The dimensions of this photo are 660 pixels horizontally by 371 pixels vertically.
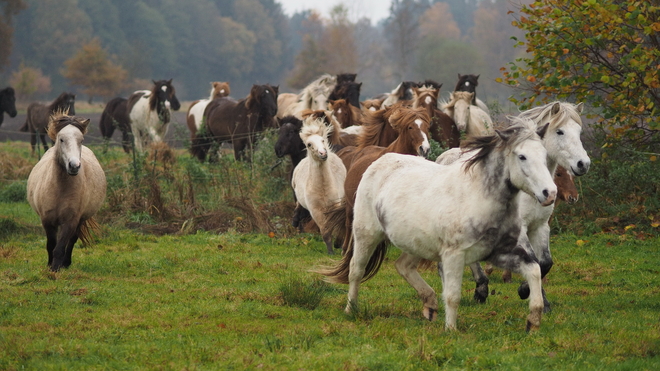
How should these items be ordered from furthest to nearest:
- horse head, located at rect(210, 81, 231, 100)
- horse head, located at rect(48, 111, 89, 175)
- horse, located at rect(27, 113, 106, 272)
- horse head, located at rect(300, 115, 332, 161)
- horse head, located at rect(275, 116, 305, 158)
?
1. horse head, located at rect(210, 81, 231, 100)
2. horse head, located at rect(275, 116, 305, 158)
3. horse head, located at rect(300, 115, 332, 161)
4. horse, located at rect(27, 113, 106, 272)
5. horse head, located at rect(48, 111, 89, 175)

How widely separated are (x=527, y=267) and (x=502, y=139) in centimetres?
100

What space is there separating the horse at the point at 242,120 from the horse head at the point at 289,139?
14.9 ft

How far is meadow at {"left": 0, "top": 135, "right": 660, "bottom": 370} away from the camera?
17.9ft

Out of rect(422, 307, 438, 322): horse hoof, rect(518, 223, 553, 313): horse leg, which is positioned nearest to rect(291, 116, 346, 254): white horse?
rect(518, 223, 553, 313): horse leg

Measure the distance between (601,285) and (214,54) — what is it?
7390 cm

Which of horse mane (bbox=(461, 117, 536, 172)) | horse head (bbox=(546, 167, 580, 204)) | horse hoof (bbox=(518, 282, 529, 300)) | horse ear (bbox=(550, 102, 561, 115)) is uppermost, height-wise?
horse ear (bbox=(550, 102, 561, 115))

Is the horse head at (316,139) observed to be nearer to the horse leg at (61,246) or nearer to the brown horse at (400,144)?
the brown horse at (400,144)

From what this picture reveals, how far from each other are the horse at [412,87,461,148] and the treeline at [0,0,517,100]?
41834 mm

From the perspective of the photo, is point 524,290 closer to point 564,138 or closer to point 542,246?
point 542,246

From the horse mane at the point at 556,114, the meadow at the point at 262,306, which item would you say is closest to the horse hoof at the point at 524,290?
the meadow at the point at 262,306

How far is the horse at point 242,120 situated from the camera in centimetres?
1797

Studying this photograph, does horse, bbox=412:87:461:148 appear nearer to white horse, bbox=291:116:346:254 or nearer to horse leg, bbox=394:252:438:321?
white horse, bbox=291:116:346:254

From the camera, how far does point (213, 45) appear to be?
79500 mm

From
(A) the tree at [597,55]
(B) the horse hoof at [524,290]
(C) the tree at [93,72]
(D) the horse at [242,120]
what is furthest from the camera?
(C) the tree at [93,72]
